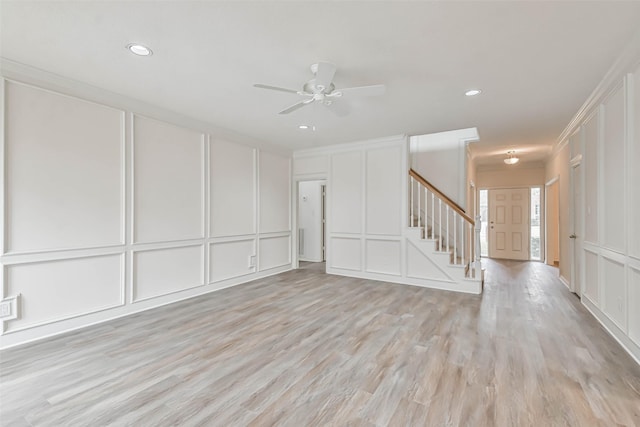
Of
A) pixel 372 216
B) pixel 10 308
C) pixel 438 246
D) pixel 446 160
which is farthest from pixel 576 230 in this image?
pixel 10 308

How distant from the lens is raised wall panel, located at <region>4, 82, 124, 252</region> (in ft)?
8.73

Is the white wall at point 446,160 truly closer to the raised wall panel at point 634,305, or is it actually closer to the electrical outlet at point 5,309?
the raised wall panel at point 634,305

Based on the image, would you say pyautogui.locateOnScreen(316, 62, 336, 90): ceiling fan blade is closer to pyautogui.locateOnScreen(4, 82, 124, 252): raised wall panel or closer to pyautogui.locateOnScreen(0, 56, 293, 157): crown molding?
pyautogui.locateOnScreen(0, 56, 293, 157): crown molding

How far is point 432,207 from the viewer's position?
5047 mm

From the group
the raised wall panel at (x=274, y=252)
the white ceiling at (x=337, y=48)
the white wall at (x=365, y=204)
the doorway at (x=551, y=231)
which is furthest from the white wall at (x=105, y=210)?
the doorway at (x=551, y=231)

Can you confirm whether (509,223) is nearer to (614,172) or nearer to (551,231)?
(551,231)

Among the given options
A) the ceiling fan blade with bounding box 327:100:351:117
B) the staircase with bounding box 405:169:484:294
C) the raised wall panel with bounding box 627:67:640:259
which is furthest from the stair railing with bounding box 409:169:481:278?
the ceiling fan blade with bounding box 327:100:351:117

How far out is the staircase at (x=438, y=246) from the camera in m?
4.50

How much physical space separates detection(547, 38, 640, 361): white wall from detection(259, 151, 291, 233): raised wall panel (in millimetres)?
4774

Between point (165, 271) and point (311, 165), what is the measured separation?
341 centimetres

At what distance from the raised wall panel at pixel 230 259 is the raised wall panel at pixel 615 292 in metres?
4.81

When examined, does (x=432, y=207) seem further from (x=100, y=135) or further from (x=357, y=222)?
(x=100, y=135)

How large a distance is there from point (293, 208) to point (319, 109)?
9.42 feet

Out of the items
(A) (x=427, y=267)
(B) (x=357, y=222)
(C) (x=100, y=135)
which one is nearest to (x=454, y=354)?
(A) (x=427, y=267)
